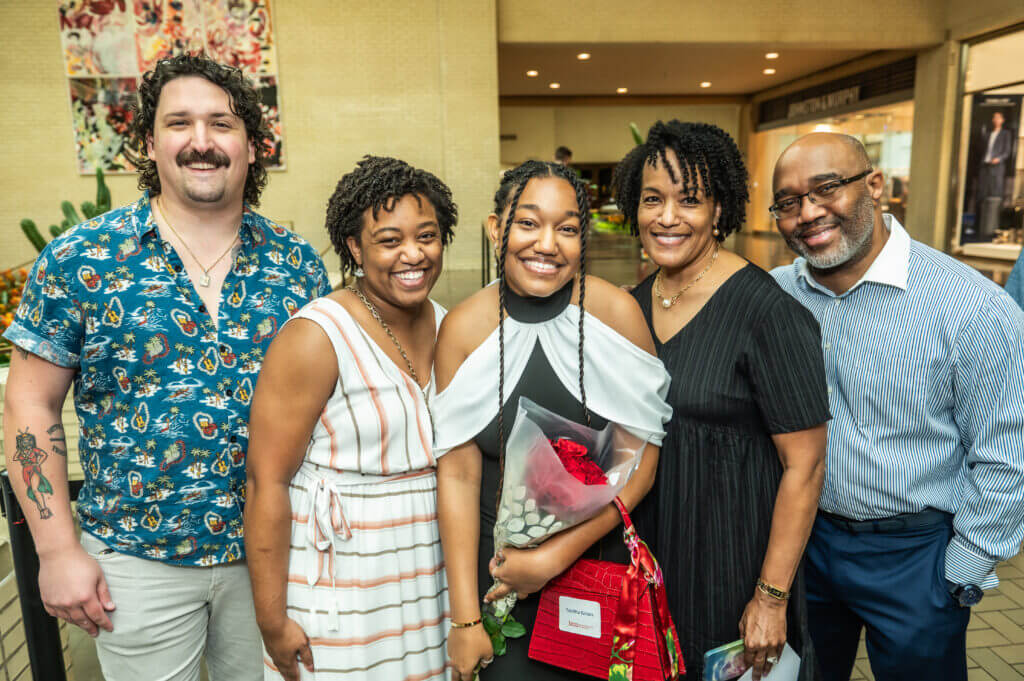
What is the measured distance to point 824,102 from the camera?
17094 millimetres

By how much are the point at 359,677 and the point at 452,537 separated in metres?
0.40

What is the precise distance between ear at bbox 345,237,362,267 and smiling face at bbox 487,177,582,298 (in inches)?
14.6

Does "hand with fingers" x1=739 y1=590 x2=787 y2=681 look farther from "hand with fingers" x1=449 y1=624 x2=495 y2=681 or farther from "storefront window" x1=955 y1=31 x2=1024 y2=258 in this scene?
"storefront window" x1=955 y1=31 x2=1024 y2=258

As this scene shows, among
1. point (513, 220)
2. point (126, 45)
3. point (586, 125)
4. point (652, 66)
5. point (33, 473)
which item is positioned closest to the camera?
point (513, 220)

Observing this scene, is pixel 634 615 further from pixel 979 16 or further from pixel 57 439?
pixel 979 16

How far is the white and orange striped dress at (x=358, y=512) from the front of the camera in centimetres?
150

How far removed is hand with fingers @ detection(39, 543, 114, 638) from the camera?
1551 millimetres

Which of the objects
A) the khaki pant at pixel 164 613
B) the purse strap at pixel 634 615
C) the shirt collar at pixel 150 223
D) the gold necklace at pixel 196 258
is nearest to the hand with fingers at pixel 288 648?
the khaki pant at pixel 164 613

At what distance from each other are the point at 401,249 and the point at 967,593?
5.33 ft

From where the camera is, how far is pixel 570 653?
1457 millimetres

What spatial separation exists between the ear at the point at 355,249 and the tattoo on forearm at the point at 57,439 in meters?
0.80

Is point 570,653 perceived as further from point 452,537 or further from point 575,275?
point 575,275

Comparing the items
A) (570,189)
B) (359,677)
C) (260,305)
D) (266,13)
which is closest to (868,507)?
(570,189)

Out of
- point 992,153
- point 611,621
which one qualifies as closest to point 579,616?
point 611,621
